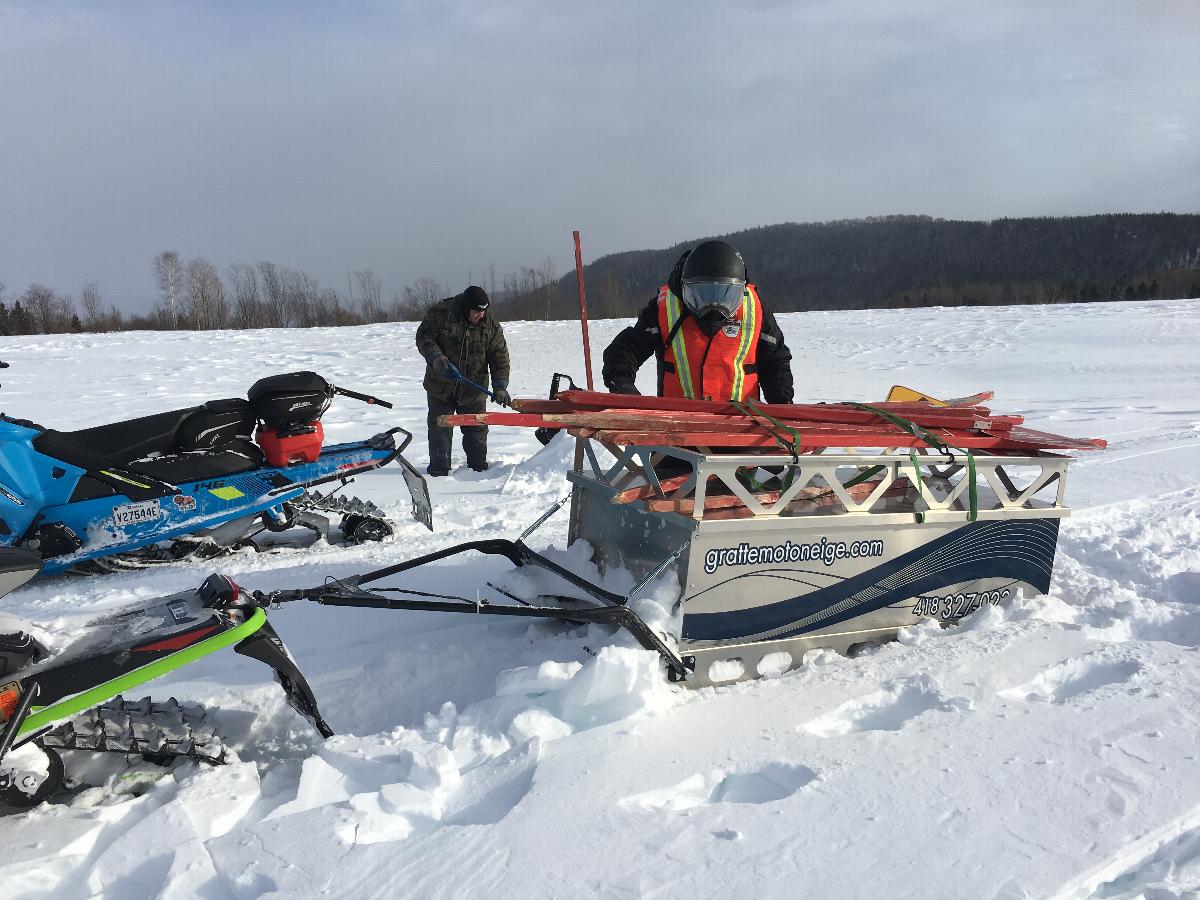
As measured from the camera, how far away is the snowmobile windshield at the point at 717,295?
3.77 m

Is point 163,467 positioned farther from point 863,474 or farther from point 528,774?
point 863,474

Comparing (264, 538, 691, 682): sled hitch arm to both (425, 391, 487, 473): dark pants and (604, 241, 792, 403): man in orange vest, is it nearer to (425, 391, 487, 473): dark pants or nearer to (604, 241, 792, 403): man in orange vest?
(604, 241, 792, 403): man in orange vest

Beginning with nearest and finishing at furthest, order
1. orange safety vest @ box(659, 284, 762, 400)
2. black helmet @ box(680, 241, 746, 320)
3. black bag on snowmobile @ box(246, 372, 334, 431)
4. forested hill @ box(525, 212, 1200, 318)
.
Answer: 1. black helmet @ box(680, 241, 746, 320)
2. orange safety vest @ box(659, 284, 762, 400)
3. black bag on snowmobile @ box(246, 372, 334, 431)
4. forested hill @ box(525, 212, 1200, 318)

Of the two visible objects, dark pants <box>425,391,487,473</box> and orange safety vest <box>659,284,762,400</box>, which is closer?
orange safety vest <box>659,284,762,400</box>

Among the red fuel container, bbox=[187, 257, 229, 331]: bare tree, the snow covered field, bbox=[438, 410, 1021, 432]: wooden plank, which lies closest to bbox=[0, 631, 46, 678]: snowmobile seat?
the snow covered field

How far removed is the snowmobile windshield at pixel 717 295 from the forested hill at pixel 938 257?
70.8 metres

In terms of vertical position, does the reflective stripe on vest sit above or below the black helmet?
below

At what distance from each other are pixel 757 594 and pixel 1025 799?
43.2 inches

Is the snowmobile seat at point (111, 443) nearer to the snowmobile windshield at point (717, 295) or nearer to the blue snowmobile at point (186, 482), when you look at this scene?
the blue snowmobile at point (186, 482)

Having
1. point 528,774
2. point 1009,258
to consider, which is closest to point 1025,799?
point 528,774

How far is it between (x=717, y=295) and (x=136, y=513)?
313 cm

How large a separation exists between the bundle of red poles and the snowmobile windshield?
0.60m

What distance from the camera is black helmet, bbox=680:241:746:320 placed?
3766mm

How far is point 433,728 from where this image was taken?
2600 millimetres
